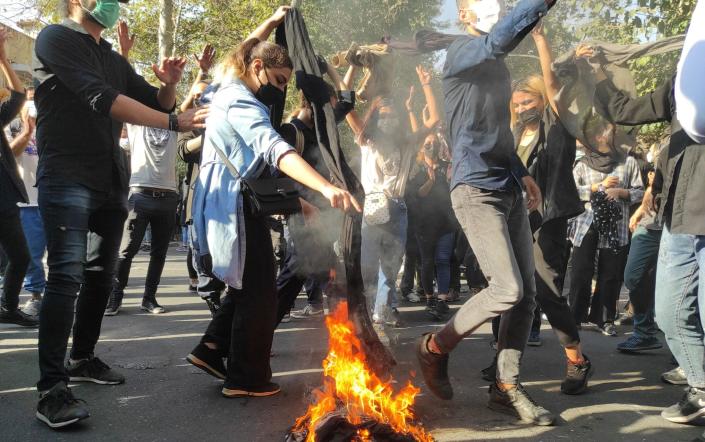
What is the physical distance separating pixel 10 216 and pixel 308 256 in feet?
9.61

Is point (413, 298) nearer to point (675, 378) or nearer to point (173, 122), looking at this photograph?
point (675, 378)

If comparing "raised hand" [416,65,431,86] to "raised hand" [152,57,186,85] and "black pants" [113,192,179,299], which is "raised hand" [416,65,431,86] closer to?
"raised hand" [152,57,186,85]

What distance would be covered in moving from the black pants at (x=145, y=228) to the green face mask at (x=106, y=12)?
289 cm

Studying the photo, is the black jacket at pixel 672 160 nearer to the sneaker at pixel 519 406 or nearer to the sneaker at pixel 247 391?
the sneaker at pixel 519 406

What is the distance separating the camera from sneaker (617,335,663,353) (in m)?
5.06

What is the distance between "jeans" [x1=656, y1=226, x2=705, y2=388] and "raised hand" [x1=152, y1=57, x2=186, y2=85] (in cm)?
298

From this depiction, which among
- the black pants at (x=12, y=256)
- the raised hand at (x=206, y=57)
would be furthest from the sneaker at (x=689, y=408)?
the black pants at (x=12, y=256)

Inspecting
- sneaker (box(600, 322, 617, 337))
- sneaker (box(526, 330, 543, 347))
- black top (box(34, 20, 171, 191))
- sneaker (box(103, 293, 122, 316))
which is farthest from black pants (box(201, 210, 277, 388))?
sneaker (box(600, 322, 617, 337))

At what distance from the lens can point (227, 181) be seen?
331 centimetres

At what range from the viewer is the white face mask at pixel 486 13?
3304 millimetres

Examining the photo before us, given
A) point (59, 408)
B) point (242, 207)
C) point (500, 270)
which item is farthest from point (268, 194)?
point (59, 408)

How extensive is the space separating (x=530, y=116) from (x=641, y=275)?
76.3 inches

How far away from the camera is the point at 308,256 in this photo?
14.1ft

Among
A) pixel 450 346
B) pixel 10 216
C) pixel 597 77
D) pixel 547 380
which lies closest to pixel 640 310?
pixel 547 380
